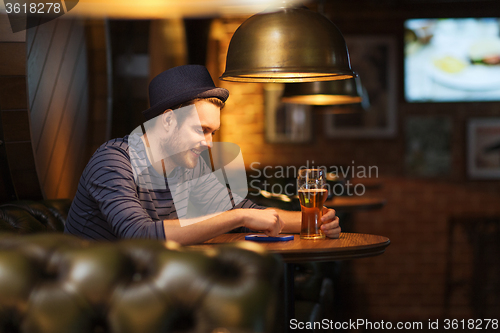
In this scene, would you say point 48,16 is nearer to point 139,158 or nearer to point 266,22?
point 139,158

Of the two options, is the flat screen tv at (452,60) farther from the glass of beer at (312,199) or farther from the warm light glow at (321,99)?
the glass of beer at (312,199)

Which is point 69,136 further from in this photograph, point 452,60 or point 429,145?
point 452,60

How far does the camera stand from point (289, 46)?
138 cm

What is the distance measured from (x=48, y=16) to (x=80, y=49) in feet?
1.00

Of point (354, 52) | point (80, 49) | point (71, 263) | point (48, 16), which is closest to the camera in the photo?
point (71, 263)

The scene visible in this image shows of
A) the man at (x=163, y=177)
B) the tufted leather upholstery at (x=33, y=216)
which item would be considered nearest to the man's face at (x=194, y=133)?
the man at (x=163, y=177)

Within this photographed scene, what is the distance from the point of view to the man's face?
1.67 meters

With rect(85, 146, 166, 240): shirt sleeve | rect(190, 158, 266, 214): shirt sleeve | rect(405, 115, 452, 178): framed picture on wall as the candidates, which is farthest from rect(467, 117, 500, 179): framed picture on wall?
rect(85, 146, 166, 240): shirt sleeve

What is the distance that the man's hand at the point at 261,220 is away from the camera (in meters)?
1.41

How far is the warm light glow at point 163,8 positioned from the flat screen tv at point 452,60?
4.66 ft

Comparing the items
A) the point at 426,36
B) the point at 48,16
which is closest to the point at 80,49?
the point at 48,16

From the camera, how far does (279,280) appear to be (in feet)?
2.81

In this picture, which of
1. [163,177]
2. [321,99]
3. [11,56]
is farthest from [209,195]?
[321,99]

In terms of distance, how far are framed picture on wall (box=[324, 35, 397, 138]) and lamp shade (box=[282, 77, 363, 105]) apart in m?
1.49
